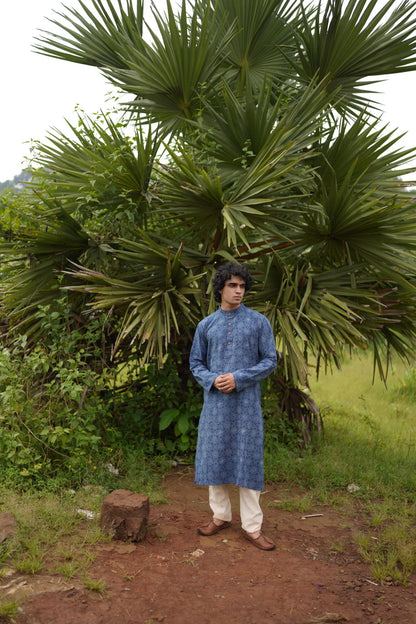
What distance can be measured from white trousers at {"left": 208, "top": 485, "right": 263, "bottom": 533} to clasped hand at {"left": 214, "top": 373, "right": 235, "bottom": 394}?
676 mm

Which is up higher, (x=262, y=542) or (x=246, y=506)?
(x=246, y=506)

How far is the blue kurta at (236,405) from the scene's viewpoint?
13.4ft

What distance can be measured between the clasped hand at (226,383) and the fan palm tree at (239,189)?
2.70 feet

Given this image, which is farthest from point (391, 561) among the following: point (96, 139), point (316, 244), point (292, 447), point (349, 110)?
point (349, 110)

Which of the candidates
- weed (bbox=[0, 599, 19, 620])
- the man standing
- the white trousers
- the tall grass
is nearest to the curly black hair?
the man standing

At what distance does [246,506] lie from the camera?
416cm

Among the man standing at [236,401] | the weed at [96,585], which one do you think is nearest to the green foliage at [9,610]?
the weed at [96,585]

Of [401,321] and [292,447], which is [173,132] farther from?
[292,447]

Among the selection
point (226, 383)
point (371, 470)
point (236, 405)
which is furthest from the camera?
point (371, 470)

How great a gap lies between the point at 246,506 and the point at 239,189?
233 centimetres

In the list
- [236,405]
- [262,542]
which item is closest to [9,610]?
[262,542]

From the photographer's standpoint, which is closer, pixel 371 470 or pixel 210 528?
pixel 210 528

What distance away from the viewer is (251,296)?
18.0ft

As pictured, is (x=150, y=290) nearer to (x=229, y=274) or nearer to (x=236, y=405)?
(x=229, y=274)
